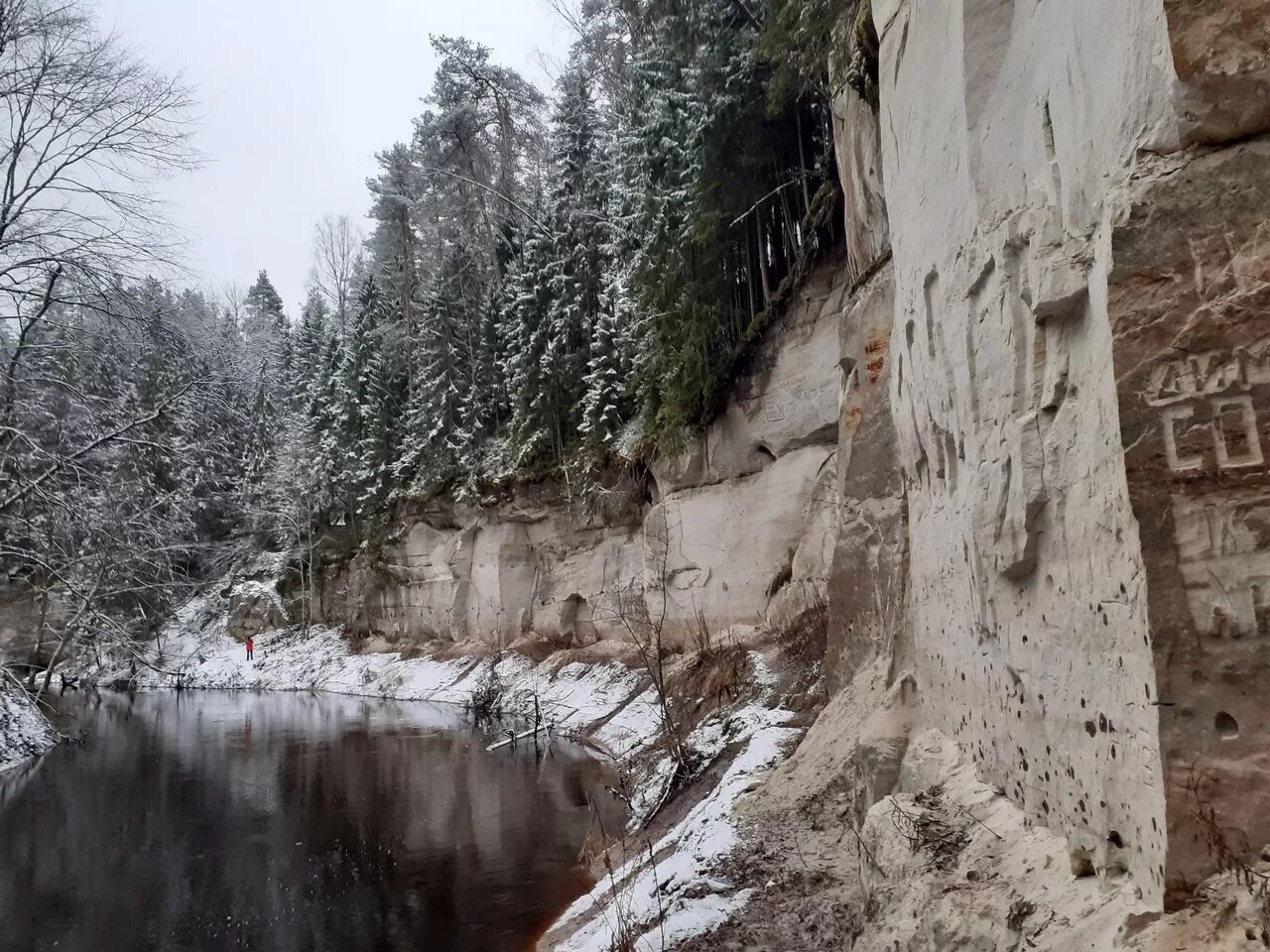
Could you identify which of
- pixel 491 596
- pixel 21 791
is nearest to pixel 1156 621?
pixel 21 791

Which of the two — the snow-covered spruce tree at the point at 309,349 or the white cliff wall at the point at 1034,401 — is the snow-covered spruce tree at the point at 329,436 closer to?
the snow-covered spruce tree at the point at 309,349

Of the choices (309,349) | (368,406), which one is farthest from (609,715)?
(309,349)

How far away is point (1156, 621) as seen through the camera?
3141mm

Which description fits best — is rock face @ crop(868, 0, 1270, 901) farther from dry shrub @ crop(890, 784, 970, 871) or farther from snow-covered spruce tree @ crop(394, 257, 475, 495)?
snow-covered spruce tree @ crop(394, 257, 475, 495)

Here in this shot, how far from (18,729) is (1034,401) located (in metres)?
19.3

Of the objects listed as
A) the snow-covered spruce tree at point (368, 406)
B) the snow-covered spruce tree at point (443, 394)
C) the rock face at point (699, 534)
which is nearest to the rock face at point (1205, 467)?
the rock face at point (699, 534)

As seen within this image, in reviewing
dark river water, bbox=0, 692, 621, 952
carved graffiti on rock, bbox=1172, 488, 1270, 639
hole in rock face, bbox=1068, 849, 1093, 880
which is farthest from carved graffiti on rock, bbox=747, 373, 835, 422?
carved graffiti on rock, bbox=1172, 488, 1270, 639

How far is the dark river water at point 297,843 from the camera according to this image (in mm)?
9484

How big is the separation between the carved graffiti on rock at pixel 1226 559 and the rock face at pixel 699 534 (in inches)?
464

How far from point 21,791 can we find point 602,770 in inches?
397

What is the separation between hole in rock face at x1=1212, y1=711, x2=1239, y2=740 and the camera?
2.96m

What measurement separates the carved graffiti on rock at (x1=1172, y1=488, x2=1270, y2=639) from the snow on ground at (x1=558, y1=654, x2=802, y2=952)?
461cm

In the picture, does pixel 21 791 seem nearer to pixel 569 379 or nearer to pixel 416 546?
pixel 569 379

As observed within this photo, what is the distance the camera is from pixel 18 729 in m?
16.7
